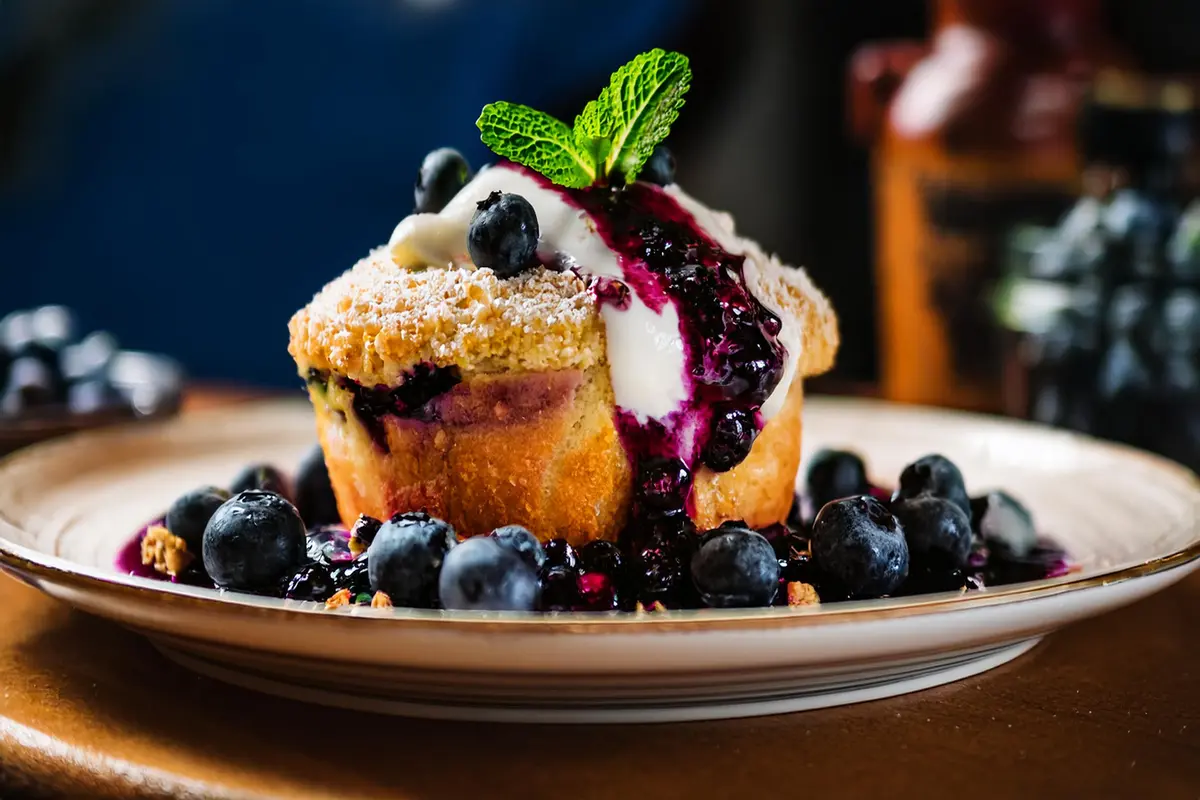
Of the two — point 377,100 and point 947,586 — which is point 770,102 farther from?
point 947,586

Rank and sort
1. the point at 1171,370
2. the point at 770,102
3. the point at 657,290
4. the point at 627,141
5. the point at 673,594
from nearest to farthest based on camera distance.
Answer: the point at 673,594 → the point at 657,290 → the point at 627,141 → the point at 1171,370 → the point at 770,102

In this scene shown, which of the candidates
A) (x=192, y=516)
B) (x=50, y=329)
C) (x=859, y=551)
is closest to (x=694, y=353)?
(x=859, y=551)

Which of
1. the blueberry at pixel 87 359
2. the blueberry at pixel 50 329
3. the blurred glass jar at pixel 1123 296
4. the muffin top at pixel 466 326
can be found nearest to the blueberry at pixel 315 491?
the muffin top at pixel 466 326

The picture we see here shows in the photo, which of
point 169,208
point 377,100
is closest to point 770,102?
point 377,100

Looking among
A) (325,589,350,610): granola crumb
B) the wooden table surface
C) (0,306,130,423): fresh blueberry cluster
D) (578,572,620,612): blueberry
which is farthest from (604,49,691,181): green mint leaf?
(0,306,130,423): fresh blueberry cluster

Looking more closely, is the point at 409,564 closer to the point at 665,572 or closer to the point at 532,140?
the point at 665,572

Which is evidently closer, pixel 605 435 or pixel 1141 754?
pixel 1141 754

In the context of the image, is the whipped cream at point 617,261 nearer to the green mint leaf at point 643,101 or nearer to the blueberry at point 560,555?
the green mint leaf at point 643,101
